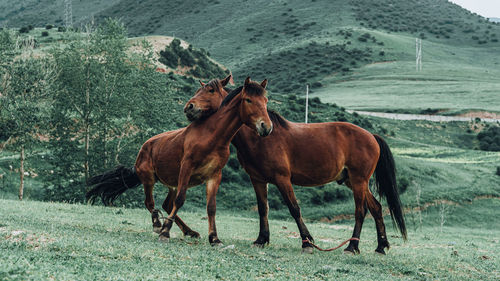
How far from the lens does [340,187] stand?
34.8 meters

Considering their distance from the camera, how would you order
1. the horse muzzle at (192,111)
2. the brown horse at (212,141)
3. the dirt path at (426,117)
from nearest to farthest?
the brown horse at (212,141) → the horse muzzle at (192,111) → the dirt path at (426,117)

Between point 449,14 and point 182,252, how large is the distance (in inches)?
7226

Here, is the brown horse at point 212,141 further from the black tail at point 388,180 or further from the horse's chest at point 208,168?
the black tail at point 388,180

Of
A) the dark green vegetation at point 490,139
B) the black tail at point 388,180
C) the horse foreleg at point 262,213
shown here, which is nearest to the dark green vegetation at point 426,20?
the dark green vegetation at point 490,139

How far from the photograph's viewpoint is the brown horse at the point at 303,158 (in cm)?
997

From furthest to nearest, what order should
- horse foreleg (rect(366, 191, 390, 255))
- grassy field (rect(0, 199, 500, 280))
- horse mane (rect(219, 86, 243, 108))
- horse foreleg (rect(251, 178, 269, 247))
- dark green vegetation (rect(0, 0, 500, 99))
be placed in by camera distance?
dark green vegetation (rect(0, 0, 500, 99)) < horse foreleg (rect(366, 191, 390, 255)) < horse foreleg (rect(251, 178, 269, 247)) < horse mane (rect(219, 86, 243, 108)) < grassy field (rect(0, 199, 500, 280))

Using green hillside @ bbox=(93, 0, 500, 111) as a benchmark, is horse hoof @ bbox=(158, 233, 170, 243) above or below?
above

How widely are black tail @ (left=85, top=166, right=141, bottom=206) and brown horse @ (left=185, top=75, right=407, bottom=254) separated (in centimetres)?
374

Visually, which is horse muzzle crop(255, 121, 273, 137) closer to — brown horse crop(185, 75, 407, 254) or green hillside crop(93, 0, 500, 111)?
brown horse crop(185, 75, 407, 254)

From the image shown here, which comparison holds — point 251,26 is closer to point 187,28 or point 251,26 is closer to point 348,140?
point 187,28

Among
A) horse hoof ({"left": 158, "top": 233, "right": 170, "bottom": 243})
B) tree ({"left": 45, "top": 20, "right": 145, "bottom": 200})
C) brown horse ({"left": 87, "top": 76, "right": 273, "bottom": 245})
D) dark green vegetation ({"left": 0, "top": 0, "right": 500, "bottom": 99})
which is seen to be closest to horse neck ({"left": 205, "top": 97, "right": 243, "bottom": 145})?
brown horse ({"left": 87, "top": 76, "right": 273, "bottom": 245})

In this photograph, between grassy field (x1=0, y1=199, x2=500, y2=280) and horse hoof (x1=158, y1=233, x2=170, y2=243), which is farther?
horse hoof (x1=158, y1=233, x2=170, y2=243)

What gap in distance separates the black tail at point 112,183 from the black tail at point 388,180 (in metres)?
6.33

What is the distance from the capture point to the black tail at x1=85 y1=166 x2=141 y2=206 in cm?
1244
